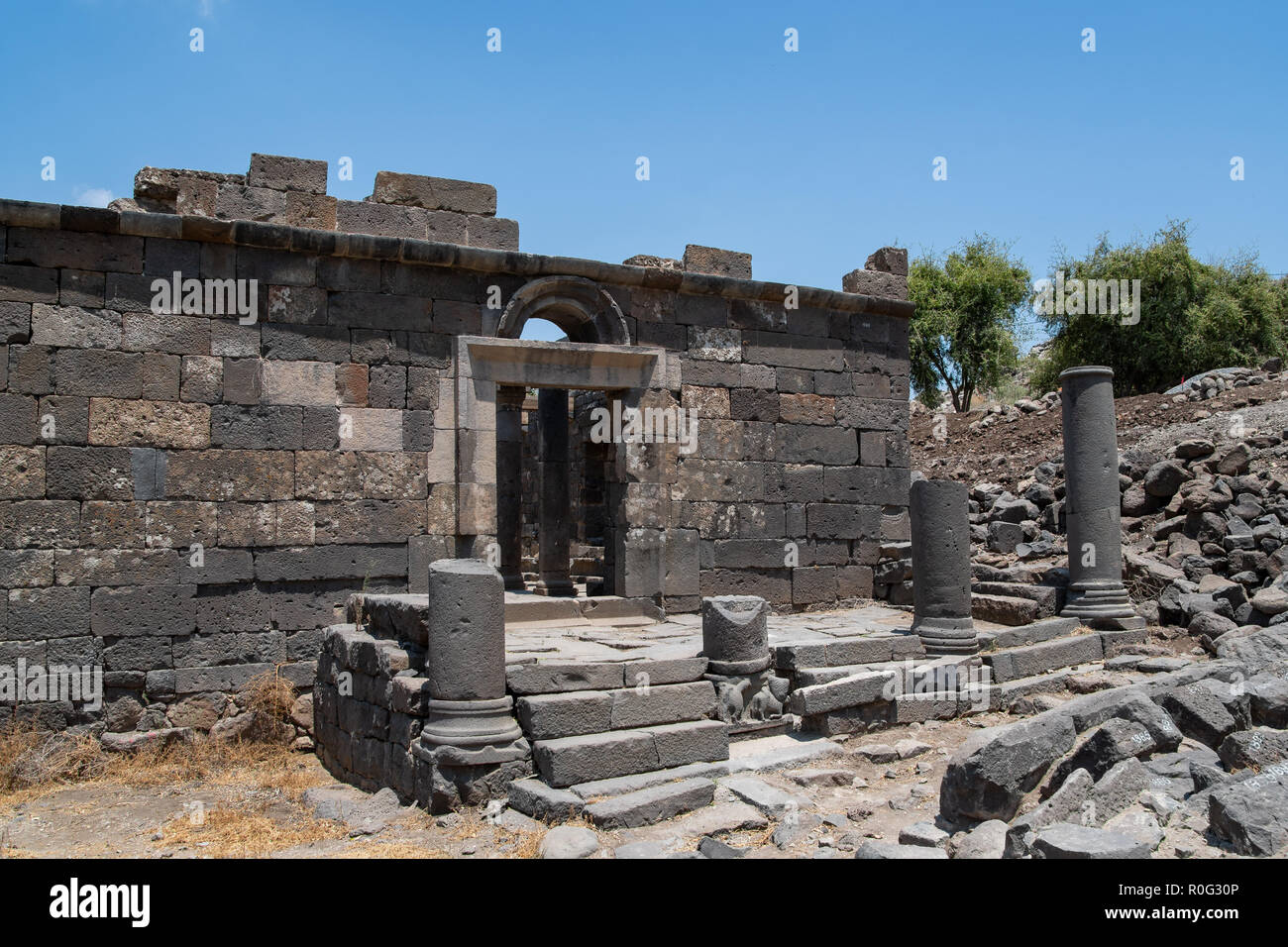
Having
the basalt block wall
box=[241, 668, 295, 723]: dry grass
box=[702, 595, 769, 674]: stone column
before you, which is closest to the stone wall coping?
the basalt block wall

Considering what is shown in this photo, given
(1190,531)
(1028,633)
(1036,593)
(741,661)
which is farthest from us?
(1190,531)

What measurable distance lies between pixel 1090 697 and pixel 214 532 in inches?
302

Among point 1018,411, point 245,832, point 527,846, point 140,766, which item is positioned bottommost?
point 140,766

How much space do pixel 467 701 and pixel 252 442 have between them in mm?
4237

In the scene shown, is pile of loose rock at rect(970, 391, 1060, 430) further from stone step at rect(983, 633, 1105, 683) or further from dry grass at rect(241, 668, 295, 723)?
dry grass at rect(241, 668, 295, 723)

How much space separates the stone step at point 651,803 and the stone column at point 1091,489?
6.28 metres

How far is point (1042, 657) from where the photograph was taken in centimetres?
958

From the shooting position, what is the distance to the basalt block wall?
29.1 feet

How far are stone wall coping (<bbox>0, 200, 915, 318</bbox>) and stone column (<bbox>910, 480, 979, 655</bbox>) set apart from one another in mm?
3605

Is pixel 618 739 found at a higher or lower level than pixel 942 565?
lower

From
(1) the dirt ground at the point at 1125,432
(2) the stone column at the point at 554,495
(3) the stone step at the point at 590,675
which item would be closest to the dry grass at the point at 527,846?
(3) the stone step at the point at 590,675

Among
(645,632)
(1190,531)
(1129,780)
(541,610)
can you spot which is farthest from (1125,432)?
(1129,780)

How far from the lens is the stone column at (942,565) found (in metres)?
9.33

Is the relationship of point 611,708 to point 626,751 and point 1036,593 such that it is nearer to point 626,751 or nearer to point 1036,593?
point 626,751
